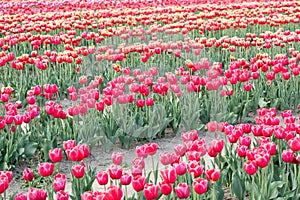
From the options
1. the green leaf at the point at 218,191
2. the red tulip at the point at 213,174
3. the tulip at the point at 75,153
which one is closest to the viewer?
the red tulip at the point at 213,174

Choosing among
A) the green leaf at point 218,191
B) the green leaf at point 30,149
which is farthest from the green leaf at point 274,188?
the green leaf at point 30,149

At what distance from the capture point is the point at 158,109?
18.2 feet

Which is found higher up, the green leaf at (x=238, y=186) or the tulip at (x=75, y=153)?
the tulip at (x=75, y=153)

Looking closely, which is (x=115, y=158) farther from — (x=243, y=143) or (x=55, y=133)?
(x=55, y=133)

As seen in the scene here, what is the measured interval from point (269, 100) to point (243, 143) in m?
3.06

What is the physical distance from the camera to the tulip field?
10.7 ft

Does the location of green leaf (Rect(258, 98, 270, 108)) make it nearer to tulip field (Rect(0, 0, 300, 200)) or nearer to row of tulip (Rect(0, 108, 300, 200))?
tulip field (Rect(0, 0, 300, 200))

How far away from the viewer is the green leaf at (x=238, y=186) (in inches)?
142

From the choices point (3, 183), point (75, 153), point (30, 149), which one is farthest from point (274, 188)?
point (30, 149)

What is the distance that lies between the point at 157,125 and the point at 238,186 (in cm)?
192

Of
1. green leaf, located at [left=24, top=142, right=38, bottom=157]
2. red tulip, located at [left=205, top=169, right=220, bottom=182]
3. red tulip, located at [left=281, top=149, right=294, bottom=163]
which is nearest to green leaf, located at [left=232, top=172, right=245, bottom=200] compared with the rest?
red tulip, located at [left=281, top=149, right=294, bottom=163]

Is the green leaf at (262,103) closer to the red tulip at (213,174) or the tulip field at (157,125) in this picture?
the tulip field at (157,125)

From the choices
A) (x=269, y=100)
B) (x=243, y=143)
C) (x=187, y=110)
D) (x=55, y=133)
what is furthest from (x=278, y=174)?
(x=269, y=100)

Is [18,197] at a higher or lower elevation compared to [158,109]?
higher
